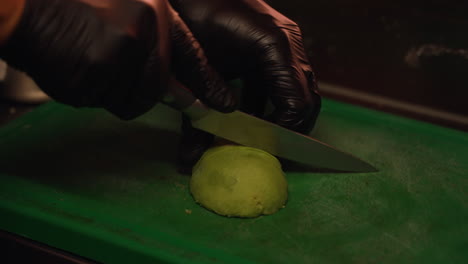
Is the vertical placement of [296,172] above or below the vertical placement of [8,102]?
above

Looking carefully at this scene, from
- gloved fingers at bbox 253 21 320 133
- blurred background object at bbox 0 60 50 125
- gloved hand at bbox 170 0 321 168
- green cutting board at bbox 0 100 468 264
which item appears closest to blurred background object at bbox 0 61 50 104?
blurred background object at bbox 0 60 50 125

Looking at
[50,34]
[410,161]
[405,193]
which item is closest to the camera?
[50,34]

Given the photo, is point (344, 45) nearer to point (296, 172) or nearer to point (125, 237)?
point (296, 172)

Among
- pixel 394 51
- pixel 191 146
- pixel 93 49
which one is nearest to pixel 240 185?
pixel 191 146

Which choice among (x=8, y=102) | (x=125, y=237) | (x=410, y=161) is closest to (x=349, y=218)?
(x=410, y=161)

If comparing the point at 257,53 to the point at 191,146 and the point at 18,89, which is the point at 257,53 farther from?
the point at 18,89

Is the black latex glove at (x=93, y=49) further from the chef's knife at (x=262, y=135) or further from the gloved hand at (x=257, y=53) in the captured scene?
the gloved hand at (x=257, y=53)
